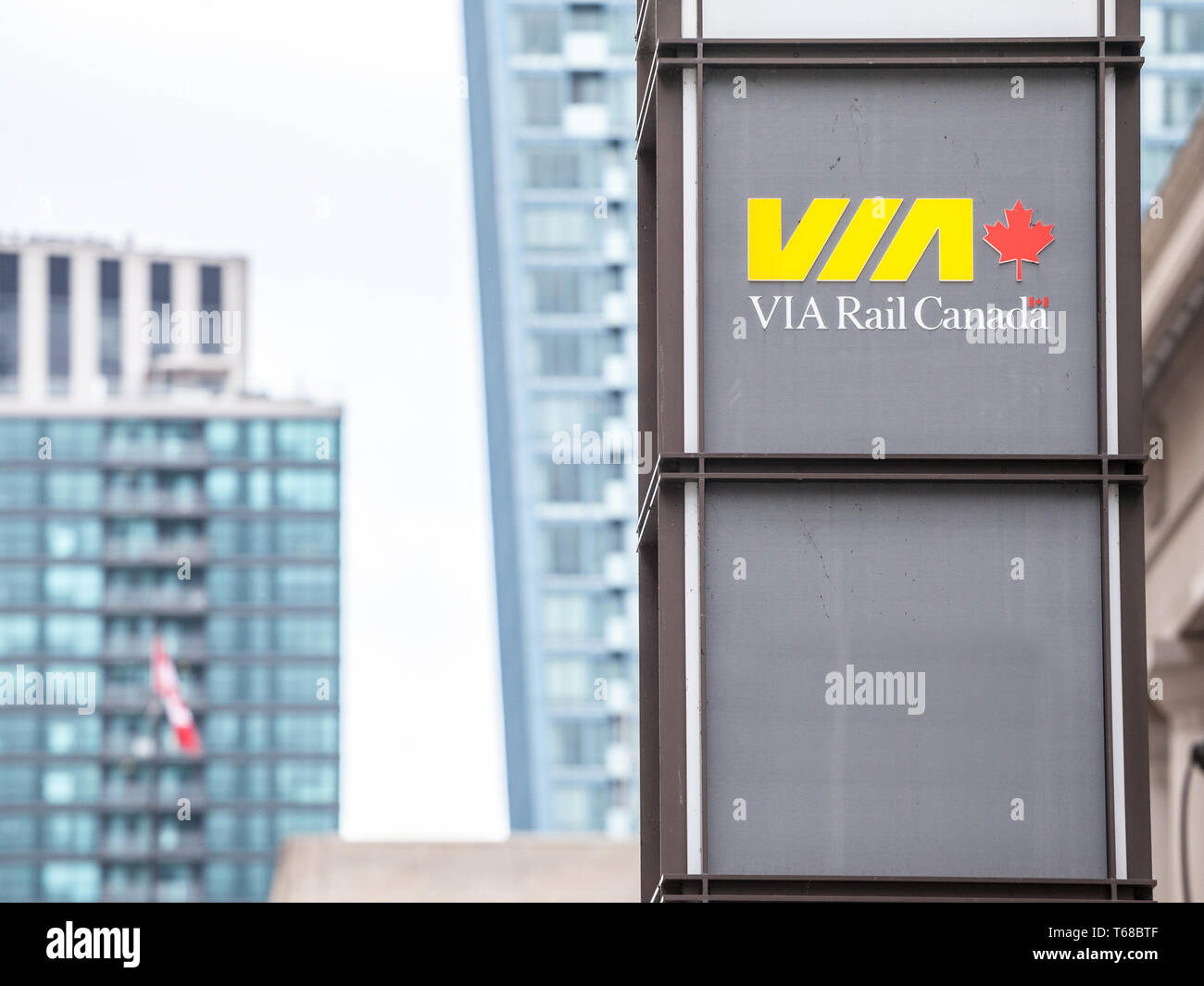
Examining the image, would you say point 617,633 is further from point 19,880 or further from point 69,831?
point 19,880

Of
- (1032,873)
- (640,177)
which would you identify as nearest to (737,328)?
(640,177)

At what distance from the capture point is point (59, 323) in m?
199

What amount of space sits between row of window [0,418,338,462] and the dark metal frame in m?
174

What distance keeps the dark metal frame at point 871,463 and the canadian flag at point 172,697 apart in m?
172

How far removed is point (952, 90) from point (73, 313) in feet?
623

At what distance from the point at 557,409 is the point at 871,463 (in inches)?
5543

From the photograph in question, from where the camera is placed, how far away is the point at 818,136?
16.3 metres

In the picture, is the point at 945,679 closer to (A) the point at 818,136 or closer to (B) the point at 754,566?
(B) the point at 754,566

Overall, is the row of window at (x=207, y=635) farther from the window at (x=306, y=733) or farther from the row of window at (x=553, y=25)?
the row of window at (x=553, y=25)

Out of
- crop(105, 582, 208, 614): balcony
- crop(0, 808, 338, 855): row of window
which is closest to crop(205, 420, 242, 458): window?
crop(105, 582, 208, 614): balcony

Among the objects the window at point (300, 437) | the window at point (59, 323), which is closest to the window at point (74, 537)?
the window at point (59, 323)

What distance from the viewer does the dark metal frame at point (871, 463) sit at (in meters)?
15.1

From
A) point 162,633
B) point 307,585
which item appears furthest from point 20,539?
point 307,585
